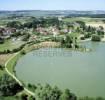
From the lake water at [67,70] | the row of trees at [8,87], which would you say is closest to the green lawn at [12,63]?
the lake water at [67,70]

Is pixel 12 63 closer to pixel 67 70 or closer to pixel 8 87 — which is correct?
pixel 67 70

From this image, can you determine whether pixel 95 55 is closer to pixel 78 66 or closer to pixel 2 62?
pixel 78 66

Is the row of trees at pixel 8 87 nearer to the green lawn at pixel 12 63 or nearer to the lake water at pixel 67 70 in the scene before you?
the lake water at pixel 67 70

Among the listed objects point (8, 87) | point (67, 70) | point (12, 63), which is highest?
point (8, 87)

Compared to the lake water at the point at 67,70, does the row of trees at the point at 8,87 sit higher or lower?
higher

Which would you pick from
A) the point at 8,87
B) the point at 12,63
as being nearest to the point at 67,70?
the point at 12,63

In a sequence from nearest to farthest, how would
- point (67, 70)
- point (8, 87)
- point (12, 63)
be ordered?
point (8, 87) → point (67, 70) → point (12, 63)

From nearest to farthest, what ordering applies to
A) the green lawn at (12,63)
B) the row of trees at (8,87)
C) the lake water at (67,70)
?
the row of trees at (8,87), the lake water at (67,70), the green lawn at (12,63)

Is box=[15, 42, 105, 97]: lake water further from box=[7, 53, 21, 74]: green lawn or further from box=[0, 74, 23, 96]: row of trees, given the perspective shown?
box=[0, 74, 23, 96]: row of trees

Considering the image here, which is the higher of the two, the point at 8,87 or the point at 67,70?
the point at 8,87
